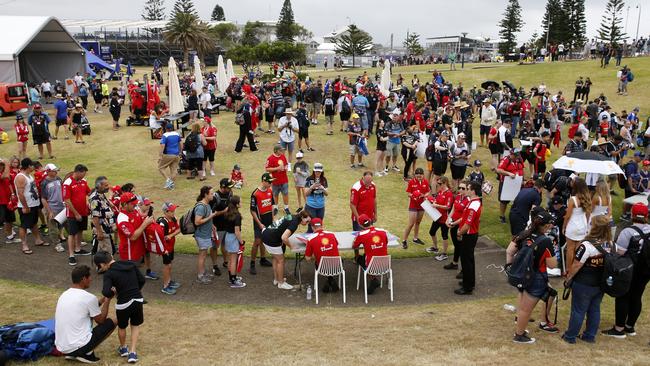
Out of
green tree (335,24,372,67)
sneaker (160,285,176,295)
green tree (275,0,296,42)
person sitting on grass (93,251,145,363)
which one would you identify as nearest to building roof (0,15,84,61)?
sneaker (160,285,176,295)

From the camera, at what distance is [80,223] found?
9.88 metres

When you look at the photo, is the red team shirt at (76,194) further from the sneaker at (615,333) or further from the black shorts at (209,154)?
the sneaker at (615,333)

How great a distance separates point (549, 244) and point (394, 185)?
881 cm

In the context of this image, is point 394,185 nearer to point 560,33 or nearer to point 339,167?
point 339,167

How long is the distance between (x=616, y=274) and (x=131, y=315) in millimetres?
6124

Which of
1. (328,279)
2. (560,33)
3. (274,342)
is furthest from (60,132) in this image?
(560,33)

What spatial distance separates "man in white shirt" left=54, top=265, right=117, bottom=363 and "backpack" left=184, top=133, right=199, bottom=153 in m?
8.82

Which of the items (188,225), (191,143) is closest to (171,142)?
(191,143)

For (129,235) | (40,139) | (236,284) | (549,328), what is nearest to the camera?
(549,328)

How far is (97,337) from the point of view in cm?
620

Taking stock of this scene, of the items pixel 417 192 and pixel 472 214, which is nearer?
pixel 472 214

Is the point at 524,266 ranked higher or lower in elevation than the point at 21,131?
lower

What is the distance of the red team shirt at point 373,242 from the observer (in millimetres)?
8531

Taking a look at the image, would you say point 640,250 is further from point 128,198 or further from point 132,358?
point 128,198
